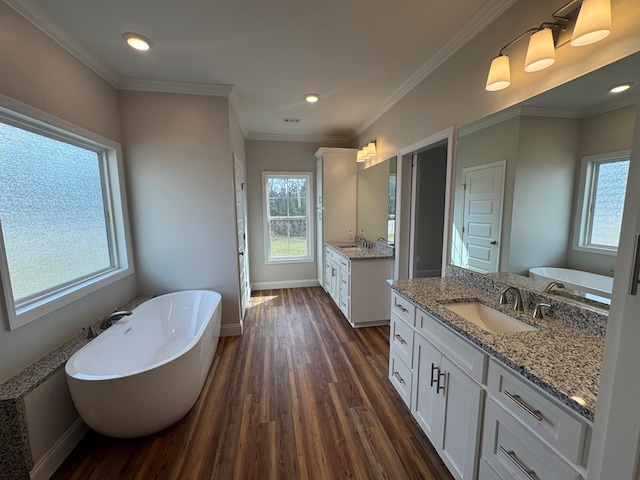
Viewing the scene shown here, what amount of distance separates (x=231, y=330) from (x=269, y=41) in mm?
2809

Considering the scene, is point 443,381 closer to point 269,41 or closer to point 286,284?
point 269,41

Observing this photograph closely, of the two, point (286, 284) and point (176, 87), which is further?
point (286, 284)

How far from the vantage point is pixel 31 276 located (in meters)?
1.69

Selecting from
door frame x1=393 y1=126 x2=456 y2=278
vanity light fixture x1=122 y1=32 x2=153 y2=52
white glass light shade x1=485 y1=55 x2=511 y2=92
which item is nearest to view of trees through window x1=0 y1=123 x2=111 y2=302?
vanity light fixture x1=122 y1=32 x2=153 y2=52

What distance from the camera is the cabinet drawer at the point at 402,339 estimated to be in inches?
68.3

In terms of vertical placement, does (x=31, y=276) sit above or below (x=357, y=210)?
below

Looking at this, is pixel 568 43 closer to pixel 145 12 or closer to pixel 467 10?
pixel 467 10

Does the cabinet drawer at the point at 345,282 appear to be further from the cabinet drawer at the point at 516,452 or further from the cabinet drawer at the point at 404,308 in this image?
the cabinet drawer at the point at 516,452

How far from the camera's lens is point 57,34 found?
1.79 metres

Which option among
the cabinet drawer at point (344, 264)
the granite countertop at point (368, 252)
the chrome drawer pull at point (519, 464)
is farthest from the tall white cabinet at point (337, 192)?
the chrome drawer pull at point (519, 464)

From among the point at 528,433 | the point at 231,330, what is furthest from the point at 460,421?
the point at 231,330

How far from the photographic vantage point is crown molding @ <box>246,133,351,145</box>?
4.37m

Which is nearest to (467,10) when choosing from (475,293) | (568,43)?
(568,43)

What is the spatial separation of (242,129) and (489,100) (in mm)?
3223
